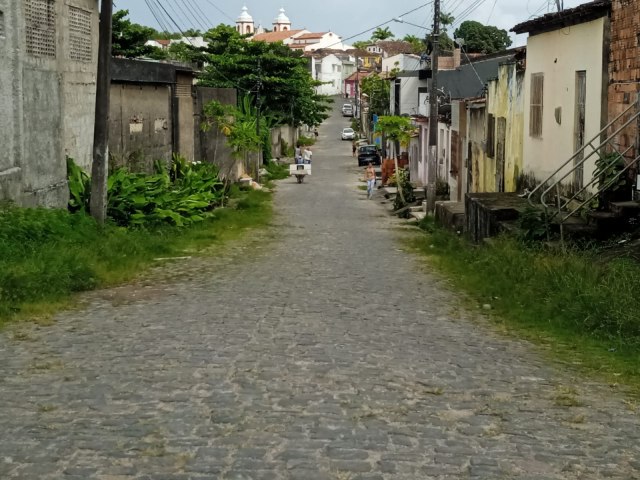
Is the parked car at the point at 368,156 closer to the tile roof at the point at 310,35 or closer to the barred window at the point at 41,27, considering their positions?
the barred window at the point at 41,27

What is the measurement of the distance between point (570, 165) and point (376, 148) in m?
47.4

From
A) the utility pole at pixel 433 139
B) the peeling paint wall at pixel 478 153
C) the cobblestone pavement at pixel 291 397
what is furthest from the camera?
the utility pole at pixel 433 139

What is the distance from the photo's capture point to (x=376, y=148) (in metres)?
63.6

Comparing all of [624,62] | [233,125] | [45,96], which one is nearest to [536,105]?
[624,62]

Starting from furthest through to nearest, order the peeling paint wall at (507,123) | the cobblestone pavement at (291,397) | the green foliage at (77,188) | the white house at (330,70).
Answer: the white house at (330,70) → the peeling paint wall at (507,123) → the green foliage at (77,188) → the cobblestone pavement at (291,397)

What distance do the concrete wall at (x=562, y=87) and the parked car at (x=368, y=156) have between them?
4026 centimetres

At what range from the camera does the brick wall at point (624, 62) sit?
13.6m

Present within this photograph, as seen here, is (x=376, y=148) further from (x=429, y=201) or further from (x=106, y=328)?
(x=106, y=328)

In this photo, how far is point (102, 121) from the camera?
16422 mm

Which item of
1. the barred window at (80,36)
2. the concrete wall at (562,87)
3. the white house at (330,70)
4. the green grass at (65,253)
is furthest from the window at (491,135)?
the white house at (330,70)

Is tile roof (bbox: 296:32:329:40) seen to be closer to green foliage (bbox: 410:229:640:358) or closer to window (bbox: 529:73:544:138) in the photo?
window (bbox: 529:73:544:138)

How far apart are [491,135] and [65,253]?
13821 millimetres

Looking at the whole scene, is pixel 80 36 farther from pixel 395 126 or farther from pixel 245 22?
pixel 245 22

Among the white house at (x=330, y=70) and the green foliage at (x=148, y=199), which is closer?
the green foliage at (x=148, y=199)
